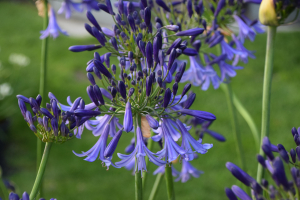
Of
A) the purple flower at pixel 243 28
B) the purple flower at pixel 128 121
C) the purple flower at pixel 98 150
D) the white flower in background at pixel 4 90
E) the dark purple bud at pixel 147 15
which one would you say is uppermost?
the dark purple bud at pixel 147 15

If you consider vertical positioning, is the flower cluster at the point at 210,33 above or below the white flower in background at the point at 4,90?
above

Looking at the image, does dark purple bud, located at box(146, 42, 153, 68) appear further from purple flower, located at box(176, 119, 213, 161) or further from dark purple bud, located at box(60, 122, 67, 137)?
dark purple bud, located at box(60, 122, 67, 137)

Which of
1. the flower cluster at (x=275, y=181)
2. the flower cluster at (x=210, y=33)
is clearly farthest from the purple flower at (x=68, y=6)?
the flower cluster at (x=275, y=181)

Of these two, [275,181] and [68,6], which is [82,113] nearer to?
[275,181]

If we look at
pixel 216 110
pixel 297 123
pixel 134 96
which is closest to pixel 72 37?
pixel 216 110

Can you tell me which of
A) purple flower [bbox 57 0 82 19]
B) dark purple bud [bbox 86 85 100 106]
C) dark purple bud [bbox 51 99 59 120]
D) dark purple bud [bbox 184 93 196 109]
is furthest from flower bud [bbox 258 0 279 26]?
purple flower [bbox 57 0 82 19]

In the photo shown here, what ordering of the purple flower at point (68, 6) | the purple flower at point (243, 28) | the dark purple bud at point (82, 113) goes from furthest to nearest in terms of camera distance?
the purple flower at point (68, 6) → the purple flower at point (243, 28) → the dark purple bud at point (82, 113)

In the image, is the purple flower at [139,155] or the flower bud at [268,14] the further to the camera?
the flower bud at [268,14]

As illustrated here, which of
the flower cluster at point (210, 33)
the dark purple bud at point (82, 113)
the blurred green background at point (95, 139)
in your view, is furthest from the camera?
the blurred green background at point (95, 139)

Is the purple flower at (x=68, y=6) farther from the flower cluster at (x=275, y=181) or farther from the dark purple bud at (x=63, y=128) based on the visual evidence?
→ the flower cluster at (x=275, y=181)
